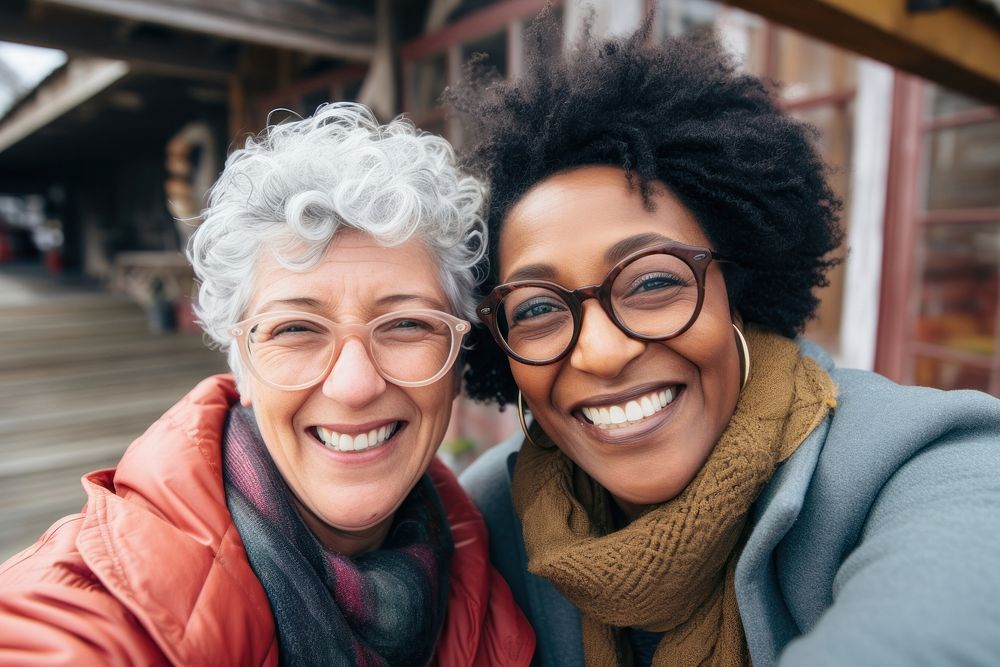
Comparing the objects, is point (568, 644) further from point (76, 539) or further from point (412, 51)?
point (412, 51)

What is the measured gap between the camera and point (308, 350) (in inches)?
48.8

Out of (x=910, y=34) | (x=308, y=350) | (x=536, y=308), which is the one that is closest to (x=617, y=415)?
(x=536, y=308)

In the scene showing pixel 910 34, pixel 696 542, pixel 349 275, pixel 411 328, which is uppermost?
pixel 910 34

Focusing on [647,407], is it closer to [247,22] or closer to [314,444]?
[314,444]

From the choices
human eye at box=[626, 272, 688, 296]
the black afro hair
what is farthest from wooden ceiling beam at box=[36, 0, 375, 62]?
human eye at box=[626, 272, 688, 296]

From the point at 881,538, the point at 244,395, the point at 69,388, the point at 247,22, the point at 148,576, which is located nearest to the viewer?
the point at 881,538

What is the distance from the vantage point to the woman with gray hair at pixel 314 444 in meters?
1.01

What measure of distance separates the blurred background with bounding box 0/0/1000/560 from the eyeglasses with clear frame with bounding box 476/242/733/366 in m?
0.58

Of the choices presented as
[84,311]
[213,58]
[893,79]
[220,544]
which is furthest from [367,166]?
[84,311]

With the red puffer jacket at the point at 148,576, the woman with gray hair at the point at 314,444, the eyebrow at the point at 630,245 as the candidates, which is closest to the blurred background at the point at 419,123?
the woman with gray hair at the point at 314,444

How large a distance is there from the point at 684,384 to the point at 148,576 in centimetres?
92

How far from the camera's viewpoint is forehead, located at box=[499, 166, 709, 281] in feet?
3.79

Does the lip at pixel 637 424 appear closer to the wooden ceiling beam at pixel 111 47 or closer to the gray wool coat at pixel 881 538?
the gray wool coat at pixel 881 538

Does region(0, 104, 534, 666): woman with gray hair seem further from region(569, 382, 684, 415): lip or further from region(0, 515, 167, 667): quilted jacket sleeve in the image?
region(569, 382, 684, 415): lip
